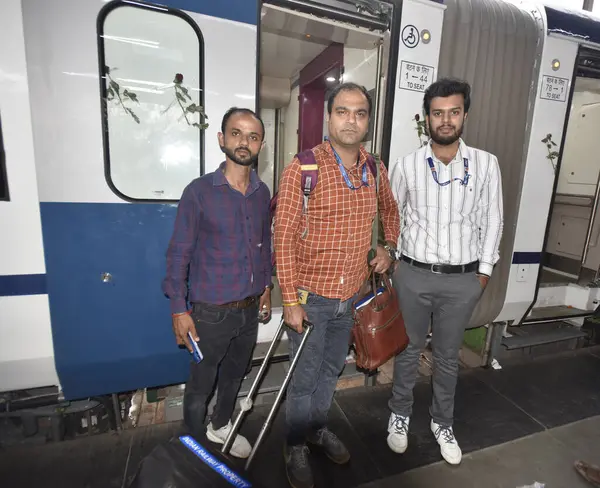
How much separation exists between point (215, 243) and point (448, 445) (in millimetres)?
1937

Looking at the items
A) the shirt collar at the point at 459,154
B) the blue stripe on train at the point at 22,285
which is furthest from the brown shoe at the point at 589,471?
the blue stripe on train at the point at 22,285

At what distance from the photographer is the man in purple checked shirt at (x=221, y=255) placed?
1.82 metres

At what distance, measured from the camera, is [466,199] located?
6.84 feet

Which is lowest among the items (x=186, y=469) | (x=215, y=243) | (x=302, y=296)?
(x=186, y=469)

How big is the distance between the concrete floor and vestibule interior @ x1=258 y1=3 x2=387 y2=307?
1684 mm

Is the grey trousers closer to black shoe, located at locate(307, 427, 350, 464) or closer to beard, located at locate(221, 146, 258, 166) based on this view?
black shoe, located at locate(307, 427, 350, 464)

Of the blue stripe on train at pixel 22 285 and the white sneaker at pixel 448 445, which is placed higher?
the blue stripe on train at pixel 22 285

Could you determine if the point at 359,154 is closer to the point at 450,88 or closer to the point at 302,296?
the point at 450,88

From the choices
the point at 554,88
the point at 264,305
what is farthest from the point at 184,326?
the point at 554,88

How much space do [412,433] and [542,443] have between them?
3.03 ft

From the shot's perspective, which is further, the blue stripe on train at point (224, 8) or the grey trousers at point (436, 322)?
the grey trousers at point (436, 322)

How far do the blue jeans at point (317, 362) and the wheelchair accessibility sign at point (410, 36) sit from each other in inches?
73.5

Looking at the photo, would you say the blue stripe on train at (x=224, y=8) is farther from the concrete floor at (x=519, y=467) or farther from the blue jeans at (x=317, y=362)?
the concrete floor at (x=519, y=467)

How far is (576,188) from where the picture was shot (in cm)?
445
